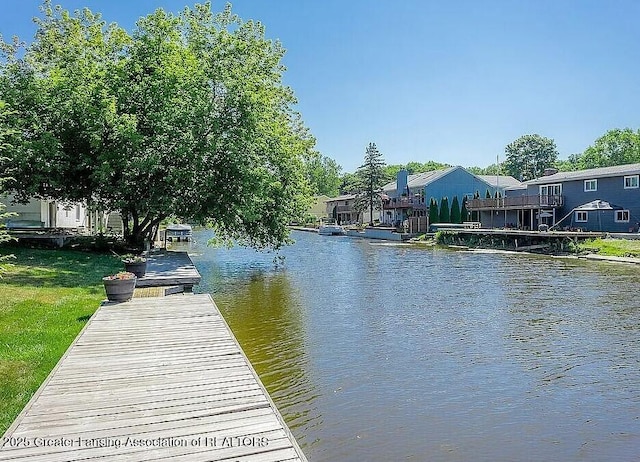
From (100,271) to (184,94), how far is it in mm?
6833

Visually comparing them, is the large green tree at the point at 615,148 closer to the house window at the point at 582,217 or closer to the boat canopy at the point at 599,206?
the house window at the point at 582,217

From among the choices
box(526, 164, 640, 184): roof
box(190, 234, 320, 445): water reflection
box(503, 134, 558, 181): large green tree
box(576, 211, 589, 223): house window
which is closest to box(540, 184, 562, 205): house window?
box(526, 164, 640, 184): roof

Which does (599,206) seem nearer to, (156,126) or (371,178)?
(156,126)

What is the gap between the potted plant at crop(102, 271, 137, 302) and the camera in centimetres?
988

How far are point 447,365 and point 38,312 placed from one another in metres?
7.64

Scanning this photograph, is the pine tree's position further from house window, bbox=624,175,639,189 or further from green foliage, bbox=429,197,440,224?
house window, bbox=624,175,639,189

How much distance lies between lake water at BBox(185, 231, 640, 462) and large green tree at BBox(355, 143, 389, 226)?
45.6m

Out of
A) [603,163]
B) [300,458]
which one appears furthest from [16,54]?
[603,163]

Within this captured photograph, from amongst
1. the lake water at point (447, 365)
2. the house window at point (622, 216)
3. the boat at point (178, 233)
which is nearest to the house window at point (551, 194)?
the house window at point (622, 216)

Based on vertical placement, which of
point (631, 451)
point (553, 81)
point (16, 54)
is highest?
point (16, 54)

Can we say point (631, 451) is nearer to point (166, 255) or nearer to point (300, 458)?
point (300, 458)

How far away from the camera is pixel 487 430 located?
264 inches

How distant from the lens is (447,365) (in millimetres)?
9305

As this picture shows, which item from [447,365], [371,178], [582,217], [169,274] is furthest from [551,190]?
[447,365]
